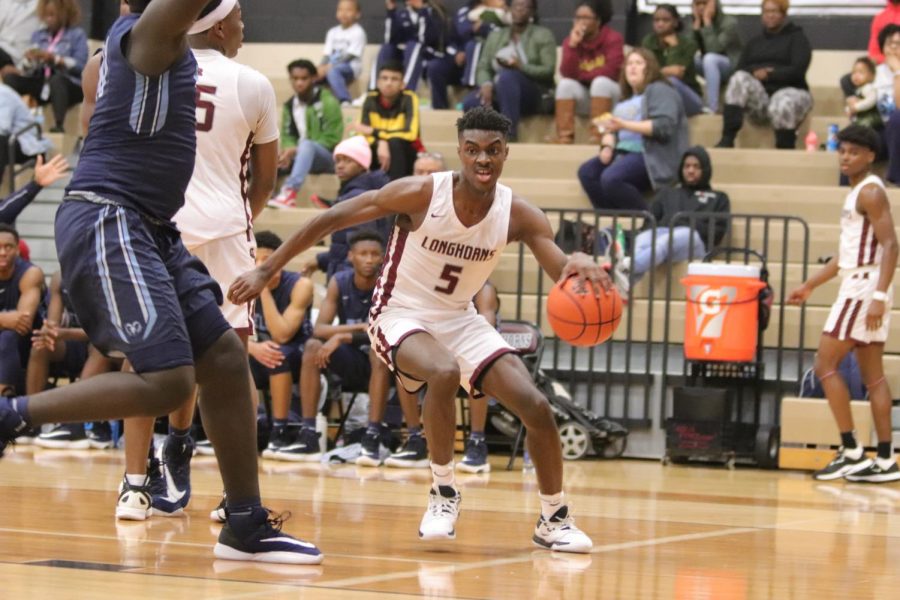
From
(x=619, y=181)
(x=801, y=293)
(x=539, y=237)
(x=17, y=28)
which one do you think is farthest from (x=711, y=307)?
(x=17, y=28)

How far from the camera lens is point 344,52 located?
15.9 metres

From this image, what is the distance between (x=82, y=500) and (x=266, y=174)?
1947 mm

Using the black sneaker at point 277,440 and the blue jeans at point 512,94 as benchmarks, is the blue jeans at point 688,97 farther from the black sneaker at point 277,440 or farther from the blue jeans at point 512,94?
the black sneaker at point 277,440

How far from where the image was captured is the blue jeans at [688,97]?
1376cm

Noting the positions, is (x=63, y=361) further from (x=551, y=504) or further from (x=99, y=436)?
(x=551, y=504)

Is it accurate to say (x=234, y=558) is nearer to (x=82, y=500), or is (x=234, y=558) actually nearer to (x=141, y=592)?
(x=141, y=592)

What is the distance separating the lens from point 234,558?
499 cm

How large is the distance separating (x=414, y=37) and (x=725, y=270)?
5736 mm

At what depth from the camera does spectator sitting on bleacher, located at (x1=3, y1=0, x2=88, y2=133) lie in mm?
15391

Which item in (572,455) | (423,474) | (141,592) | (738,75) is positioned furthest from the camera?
(738,75)

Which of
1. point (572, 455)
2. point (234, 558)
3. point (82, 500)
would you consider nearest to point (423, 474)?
point (572, 455)

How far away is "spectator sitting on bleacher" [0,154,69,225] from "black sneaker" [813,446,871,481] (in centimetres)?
535

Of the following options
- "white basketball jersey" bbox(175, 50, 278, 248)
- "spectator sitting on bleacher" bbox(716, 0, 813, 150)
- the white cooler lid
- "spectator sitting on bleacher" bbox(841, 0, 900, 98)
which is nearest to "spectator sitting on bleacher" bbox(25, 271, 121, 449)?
the white cooler lid

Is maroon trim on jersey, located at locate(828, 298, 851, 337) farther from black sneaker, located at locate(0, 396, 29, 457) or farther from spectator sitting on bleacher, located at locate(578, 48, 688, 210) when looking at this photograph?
black sneaker, located at locate(0, 396, 29, 457)
